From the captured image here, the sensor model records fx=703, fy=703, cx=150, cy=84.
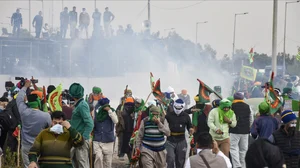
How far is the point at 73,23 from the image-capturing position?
120 ft

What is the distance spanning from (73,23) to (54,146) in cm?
2813

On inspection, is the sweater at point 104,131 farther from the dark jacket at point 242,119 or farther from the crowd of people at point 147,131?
the dark jacket at point 242,119

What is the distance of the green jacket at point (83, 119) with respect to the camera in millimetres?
10484

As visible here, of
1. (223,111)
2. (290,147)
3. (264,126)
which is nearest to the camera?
(290,147)

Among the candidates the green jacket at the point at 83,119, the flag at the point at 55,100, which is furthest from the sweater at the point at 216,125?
the green jacket at the point at 83,119

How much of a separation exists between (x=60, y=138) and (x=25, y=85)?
126 inches

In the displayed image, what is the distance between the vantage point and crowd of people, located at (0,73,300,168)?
27.6ft

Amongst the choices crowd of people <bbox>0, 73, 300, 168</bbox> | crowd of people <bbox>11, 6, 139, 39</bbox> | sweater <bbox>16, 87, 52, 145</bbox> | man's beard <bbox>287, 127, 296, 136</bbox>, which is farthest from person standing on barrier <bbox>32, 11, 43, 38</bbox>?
man's beard <bbox>287, 127, 296, 136</bbox>

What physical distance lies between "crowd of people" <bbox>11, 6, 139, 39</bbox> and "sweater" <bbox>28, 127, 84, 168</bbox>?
26.6 meters

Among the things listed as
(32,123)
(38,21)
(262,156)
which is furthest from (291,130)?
(38,21)

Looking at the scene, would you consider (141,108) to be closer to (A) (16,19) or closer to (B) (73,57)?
(A) (16,19)

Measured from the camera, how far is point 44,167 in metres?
9.04

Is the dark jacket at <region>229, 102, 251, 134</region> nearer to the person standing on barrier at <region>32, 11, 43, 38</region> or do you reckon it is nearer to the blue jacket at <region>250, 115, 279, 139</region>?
the blue jacket at <region>250, 115, 279, 139</region>

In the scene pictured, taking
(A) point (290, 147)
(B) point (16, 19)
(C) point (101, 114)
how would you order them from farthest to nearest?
(B) point (16, 19)
(C) point (101, 114)
(A) point (290, 147)
